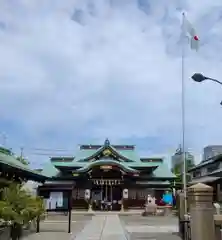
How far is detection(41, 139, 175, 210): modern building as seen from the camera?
52.1 metres

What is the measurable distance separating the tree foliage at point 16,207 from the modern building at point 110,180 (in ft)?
115

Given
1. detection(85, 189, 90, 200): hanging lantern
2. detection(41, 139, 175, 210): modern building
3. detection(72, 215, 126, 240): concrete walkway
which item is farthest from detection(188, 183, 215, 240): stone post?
detection(85, 189, 90, 200): hanging lantern

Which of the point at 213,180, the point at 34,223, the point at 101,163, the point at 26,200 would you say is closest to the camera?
the point at 26,200

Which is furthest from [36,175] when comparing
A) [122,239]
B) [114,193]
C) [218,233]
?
[114,193]

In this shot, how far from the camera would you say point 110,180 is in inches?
2085

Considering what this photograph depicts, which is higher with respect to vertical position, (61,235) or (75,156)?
(75,156)

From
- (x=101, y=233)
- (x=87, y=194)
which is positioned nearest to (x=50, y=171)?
(x=87, y=194)

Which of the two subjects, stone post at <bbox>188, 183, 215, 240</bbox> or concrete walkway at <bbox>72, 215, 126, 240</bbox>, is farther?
concrete walkway at <bbox>72, 215, 126, 240</bbox>

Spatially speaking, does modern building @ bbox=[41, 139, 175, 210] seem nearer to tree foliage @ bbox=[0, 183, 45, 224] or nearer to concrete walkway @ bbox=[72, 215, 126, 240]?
concrete walkway @ bbox=[72, 215, 126, 240]

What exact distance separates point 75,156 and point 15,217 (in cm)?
4812

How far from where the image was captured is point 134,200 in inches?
2093

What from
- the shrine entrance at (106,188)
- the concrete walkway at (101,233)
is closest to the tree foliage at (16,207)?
the concrete walkway at (101,233)

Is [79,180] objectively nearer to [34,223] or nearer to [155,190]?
[155,190]

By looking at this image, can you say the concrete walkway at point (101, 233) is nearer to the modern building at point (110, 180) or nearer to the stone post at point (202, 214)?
the stone post at point (202, 214)
